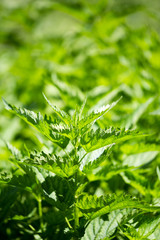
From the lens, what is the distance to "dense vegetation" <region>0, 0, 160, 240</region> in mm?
549

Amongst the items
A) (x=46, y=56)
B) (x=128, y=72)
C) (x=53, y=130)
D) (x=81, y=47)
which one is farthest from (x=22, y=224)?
(x=81, y=47)

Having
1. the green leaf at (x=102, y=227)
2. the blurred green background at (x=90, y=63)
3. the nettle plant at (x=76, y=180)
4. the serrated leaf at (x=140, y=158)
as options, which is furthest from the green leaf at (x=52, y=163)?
the blurred green background at (x=90, y=63)

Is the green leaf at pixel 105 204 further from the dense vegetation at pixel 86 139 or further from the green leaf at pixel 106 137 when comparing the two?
the green leaf at pixel 106 137

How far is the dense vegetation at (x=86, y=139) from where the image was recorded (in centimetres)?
55

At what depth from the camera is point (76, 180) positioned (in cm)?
57

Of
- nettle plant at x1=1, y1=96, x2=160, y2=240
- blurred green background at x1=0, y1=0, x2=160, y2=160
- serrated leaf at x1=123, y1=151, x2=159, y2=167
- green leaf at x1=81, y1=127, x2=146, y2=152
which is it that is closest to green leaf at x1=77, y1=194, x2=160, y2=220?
nettle plant at x1=1, y1=96, x2=160, y2=240

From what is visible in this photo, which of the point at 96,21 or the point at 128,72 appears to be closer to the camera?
the point at 128,72

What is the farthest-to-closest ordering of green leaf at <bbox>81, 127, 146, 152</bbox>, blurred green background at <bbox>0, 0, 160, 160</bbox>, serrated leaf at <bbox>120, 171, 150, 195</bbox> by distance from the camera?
1. blurred green background at <bbox>0, 0, 160, 160</bbox>
2. serrated leaf at <bbox>120, 171, 150, 195</bbox>
3. green leaf at <bbox>81, 127, 146, 152</bbox>

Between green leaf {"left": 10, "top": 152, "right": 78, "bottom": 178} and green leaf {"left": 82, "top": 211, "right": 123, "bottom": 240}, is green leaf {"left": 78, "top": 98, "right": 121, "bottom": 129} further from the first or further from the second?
green leaf {"left": 82, "top": 211, "right": 123, "bottom": 240}

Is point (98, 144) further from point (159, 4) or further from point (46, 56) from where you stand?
point (159, 4)

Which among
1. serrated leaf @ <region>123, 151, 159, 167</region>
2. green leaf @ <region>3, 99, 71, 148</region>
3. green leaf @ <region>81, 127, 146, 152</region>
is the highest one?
serrated leaf @ <region>123, 151, 159, 167</region>

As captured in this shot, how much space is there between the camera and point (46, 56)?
72.1 inches

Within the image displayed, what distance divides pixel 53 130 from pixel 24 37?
2.67 metres

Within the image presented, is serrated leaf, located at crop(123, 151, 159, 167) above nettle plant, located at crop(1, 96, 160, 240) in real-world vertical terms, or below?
above
